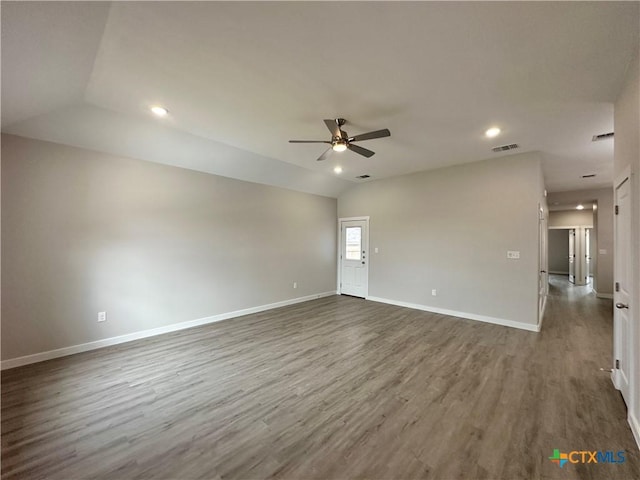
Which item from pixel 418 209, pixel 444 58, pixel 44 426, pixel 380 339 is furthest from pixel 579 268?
pixel 44 426

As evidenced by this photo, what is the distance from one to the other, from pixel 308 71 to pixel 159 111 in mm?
1980

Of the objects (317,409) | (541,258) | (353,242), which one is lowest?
(317,409)

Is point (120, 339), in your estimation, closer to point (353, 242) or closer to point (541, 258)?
point (353, 242)

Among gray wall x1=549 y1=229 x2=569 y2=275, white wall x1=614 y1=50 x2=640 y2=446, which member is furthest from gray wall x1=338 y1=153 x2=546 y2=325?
gray wall x1=549 y1=229 x2=569 y2=275

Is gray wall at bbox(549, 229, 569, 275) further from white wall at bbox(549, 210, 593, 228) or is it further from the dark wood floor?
the dark wood floor

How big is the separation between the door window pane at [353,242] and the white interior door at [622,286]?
183 inches

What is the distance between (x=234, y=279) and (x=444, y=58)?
4684mm

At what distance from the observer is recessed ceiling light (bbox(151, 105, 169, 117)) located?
2.96 m

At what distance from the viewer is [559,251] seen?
11742 millimetres

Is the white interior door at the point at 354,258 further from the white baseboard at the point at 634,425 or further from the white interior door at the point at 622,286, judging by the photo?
the white baseboard at the point at 634,425

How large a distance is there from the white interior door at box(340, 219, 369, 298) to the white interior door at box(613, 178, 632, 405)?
172 inches

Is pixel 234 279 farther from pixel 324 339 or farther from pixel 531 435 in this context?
pixel 531 435

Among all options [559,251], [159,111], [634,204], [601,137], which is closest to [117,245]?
[159,111]

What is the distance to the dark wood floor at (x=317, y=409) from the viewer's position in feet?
5.68
